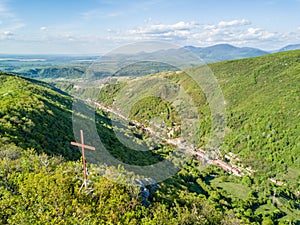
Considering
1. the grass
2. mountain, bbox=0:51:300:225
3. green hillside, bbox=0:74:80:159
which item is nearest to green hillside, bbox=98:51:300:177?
mountain, bbox=0:51:300:225

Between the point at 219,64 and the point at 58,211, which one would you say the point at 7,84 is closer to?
the point at 58,211

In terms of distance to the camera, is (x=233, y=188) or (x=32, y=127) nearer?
(x=32, y=127)

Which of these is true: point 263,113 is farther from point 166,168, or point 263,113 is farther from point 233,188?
point 166,168

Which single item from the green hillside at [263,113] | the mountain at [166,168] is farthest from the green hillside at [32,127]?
the green hillside at [263,113]

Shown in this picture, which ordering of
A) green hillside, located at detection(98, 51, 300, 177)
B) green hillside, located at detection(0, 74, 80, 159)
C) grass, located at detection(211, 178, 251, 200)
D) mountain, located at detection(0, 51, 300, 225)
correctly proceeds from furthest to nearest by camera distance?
1. green hillside, located at detection(98, 51, 300, 177)
2. grass, located at detection(211, 178, 251, 200)
3. green hillside, located at detection(0, 74, 80, 159)
4. mountain, located at detection(0, 51, 300, 225)

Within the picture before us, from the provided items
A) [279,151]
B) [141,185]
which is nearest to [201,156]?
[279,151]

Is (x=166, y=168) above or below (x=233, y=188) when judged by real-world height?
above

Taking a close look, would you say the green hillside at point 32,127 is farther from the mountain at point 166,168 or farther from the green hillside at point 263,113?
the green hillside at point 263,113

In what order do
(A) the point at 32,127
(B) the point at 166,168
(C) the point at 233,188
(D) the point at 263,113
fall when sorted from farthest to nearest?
(D) the point at 263,113 → (C) the point at 233,188 → (B) the point at 166,168 → (A) the point at 32,127

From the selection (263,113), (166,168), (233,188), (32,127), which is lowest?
(233,188)

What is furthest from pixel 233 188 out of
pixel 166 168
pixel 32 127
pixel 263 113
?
pixel 32 127

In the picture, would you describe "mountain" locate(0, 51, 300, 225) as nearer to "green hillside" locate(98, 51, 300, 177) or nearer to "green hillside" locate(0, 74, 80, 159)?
"green hillside" locate(0, 74, 80, 159)
